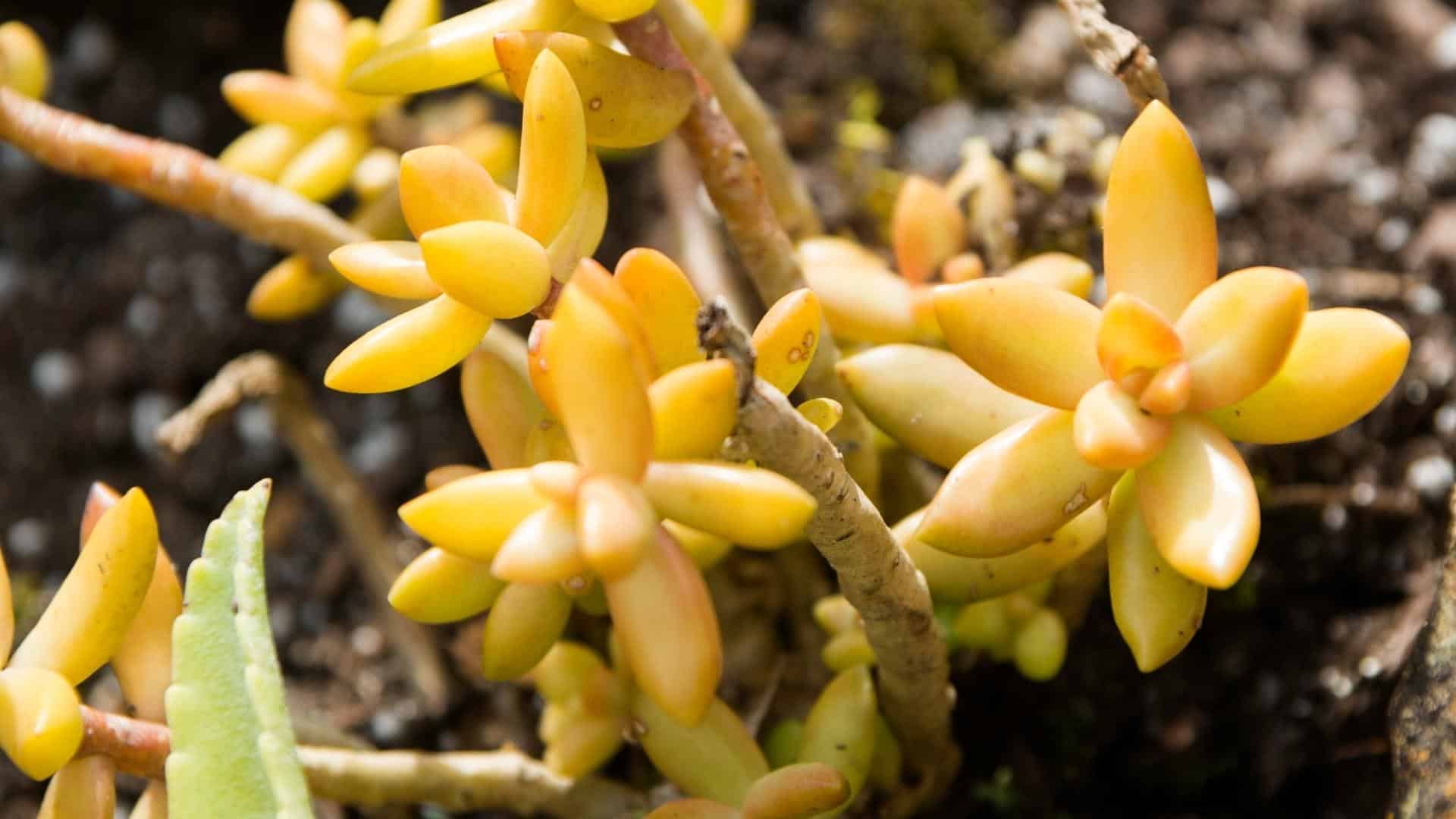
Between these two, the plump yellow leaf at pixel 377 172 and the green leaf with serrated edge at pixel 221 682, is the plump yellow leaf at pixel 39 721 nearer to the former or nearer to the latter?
the green leaf with serrated edge at pixel 221 682

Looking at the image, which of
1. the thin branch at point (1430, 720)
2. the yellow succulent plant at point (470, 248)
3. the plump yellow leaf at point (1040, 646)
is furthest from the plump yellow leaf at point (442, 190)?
the thin branch at point (1430, 720)

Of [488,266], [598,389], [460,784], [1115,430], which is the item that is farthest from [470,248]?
[460,784]

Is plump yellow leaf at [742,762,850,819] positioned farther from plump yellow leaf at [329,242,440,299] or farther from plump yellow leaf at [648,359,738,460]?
plump yellow leaf at [329,242,440,299]

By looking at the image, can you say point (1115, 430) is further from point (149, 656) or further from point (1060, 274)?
point (149, 656)

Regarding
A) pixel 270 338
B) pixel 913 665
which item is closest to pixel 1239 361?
pixel 913 665

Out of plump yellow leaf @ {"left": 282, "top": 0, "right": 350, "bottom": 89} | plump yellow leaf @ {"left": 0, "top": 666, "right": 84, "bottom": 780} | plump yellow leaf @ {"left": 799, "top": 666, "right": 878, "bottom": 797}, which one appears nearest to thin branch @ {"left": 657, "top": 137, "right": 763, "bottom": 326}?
plump yellow leaf @ {"left": 282, "top": 0, "right": 350, "bottom": 89}
